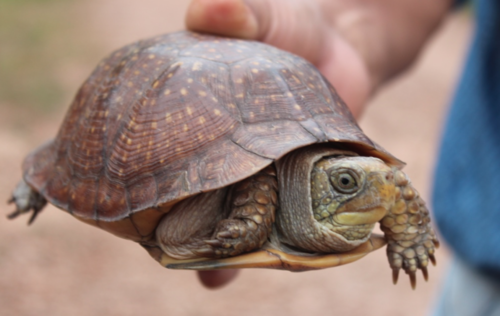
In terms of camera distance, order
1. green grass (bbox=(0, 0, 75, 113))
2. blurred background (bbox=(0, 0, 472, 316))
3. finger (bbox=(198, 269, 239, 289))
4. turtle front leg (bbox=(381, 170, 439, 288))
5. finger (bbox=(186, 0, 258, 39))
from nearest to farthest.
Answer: turtle front leg (bbox=(381, 170, 439, 288)), finger (bbox=(186, 0, 258, 39)), finger (bbox=(198, 269, 239, 289)), blurred background (bbox=(0, 0, 472, 316)), green grass (bbox=(0, 0, 75, 113))

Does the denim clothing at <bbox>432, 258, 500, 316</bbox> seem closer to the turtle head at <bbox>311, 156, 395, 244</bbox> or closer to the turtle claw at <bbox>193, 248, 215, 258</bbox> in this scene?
the turtle head at <bbox>311, 156, 395, 244</bbox>

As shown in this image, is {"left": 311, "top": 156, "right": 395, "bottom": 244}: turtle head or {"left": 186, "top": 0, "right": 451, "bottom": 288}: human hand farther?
{"left": 186, "top": 0, "right": 451, "bottom": 288}: human hand

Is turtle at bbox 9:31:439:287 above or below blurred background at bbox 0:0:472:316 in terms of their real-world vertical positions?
above

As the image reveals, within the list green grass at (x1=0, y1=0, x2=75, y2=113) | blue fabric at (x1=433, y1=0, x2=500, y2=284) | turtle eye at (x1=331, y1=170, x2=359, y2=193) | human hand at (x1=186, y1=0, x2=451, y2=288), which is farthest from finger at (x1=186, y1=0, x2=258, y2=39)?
green grass at (x1=0, y1=0, x2=75, y2=113)

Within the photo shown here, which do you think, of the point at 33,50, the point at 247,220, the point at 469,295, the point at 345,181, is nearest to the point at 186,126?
the point at 247,220

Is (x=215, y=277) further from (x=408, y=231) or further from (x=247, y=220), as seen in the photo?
(x=408, y=231)

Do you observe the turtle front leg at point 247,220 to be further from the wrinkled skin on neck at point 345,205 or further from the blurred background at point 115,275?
the blurred background at point 115,275

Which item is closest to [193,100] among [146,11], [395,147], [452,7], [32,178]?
[32,178]

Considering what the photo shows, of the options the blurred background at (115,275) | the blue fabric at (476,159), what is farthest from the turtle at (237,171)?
the blurred background at (115,275)
